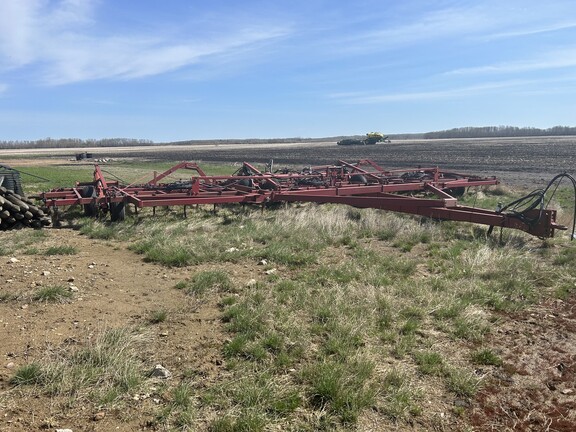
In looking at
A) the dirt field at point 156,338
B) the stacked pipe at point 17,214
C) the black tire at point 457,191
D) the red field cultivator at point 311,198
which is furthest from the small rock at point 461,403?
the black tire at point 457,191

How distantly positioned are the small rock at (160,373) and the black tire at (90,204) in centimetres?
694

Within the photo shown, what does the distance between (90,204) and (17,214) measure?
1.58m

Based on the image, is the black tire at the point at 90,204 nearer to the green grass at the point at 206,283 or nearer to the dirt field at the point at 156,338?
the dirt field at the point at 156,338

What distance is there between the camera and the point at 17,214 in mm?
8641

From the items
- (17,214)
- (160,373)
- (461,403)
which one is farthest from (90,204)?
(461,403)

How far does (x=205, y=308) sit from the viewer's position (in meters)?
5.03

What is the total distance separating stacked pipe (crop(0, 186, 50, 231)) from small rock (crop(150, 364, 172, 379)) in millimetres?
6407

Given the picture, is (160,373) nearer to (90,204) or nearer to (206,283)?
(206,283)

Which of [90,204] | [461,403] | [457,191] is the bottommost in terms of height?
[461,403]

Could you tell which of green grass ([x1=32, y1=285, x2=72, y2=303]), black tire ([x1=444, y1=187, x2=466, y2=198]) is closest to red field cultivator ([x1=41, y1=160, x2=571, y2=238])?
black tire ([x1=444, y1=187, x2=466, y2=198])

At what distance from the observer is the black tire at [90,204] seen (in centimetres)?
1001

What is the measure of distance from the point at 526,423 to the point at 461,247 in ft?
Answer: 15.1

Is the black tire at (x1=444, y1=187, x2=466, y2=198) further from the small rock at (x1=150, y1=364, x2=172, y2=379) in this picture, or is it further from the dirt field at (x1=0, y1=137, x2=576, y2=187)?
the small rock at (x1=150, y1=364, x2=172, y2=379)

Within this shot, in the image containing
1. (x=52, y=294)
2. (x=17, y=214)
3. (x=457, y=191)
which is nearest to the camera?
(x=52, y=294)
